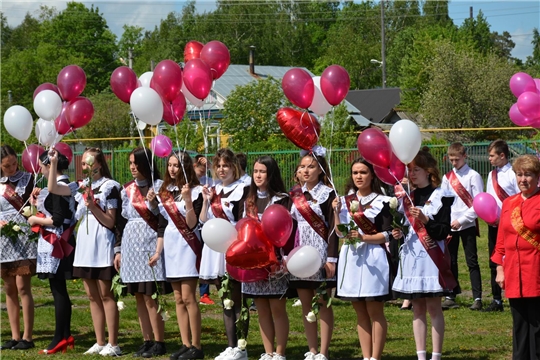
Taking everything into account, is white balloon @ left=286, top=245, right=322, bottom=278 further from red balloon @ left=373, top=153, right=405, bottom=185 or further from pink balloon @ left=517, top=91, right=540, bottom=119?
pink balloon @ left=517, top=91, right=540, bottom=119

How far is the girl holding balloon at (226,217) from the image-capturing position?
24.9 ft

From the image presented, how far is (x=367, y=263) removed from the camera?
6863 mm

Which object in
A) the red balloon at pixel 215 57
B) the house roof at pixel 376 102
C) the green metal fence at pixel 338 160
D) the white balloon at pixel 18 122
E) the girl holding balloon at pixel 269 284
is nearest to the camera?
the girl holding balloon at pixel 269 284

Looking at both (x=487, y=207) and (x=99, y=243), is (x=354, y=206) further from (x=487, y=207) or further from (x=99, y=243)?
(x=99, y=243)

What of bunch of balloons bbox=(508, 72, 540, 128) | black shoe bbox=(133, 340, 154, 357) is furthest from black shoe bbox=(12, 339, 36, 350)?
bunch of balloons bbox=(508, 72, 540, 128)

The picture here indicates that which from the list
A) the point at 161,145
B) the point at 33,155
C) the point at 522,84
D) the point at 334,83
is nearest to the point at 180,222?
the point at 161,145

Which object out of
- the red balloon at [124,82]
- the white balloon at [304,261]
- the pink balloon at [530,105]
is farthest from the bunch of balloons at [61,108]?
the pink balloon at [530,105]

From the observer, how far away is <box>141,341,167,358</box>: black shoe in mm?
7992

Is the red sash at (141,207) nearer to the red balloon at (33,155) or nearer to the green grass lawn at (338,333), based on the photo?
the green grass lawn at (338,333)

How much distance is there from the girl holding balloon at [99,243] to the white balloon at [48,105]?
529 mm

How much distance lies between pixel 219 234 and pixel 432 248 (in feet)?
5.56

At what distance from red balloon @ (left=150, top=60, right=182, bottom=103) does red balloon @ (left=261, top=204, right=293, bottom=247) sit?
5.24 ft

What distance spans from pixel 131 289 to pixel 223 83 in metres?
39.9

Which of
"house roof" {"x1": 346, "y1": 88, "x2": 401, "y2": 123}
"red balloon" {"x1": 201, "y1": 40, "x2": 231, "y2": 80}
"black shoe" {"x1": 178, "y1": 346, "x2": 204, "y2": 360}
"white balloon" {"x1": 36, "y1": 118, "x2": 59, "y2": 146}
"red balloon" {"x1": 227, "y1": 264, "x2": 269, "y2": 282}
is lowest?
"black shoe" {"x1": 178, "y1": 346, "x2": 204, "y2": 360}
